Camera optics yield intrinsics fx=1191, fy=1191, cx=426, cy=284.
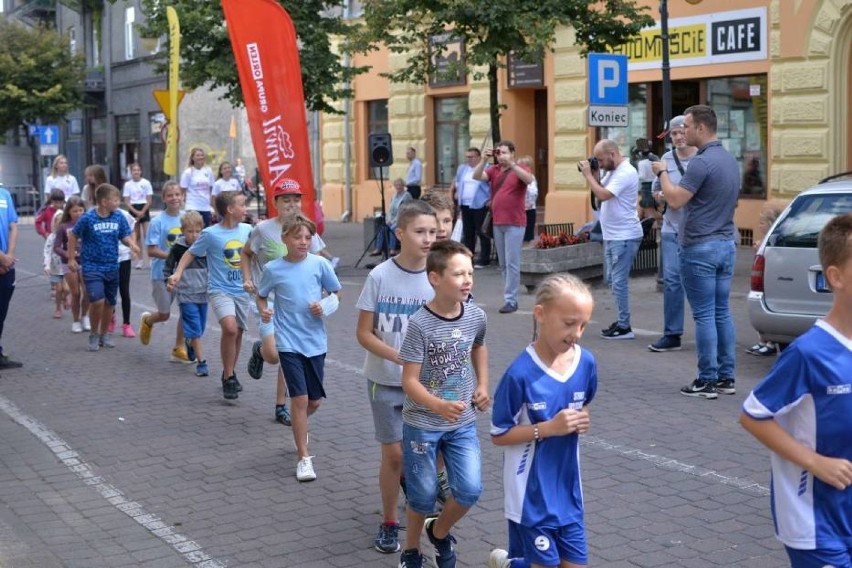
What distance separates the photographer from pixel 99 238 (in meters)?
12.0

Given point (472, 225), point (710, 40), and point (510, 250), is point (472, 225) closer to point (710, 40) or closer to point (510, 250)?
point (710, 40)

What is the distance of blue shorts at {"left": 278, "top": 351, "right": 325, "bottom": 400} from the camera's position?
706 centimetres

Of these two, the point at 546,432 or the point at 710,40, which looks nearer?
the point at 546,432

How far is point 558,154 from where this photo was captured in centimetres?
2414

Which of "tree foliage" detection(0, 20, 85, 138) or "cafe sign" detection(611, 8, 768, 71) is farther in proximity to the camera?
"tree foliage" detection(0, 20, 85, 138)

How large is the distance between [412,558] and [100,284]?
24.9 feet

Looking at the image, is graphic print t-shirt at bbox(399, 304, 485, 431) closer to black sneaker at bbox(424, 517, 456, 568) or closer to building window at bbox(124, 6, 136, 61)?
A: black sneaker at bbox(424, 517, 456, 568)

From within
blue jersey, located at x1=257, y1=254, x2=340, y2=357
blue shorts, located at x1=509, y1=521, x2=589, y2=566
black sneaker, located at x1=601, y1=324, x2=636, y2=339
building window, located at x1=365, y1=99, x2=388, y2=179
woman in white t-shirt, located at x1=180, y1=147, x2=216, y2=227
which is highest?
building window, located at x1=365, y1=99, x2=388, y2=179

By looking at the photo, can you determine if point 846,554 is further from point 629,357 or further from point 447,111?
point 447,111

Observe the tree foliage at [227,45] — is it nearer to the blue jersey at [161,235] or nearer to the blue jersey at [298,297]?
the blue jersey at [161,235]

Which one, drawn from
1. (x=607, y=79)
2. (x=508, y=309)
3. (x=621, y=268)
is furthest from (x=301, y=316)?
(x=607, y=79)

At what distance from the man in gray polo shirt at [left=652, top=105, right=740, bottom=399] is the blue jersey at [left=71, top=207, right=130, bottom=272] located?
5846 millimetres

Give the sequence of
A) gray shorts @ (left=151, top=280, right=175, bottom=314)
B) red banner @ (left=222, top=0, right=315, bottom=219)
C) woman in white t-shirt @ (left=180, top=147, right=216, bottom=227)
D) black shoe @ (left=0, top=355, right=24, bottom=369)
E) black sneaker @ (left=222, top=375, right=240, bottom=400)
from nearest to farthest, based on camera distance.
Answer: black sneaker @ (left=222, top=375, right=240, bottom=400) < red banner @ (left=222, top=0, right=315, bottom=219) < black shoe @ (left=0, top=355, right=24, bottom=369) < gray shorts @ (left=151, top=280, right=175, bottom=314) < woman in white t-shirt @ (left=180, top=147, right=216, bottom=227)

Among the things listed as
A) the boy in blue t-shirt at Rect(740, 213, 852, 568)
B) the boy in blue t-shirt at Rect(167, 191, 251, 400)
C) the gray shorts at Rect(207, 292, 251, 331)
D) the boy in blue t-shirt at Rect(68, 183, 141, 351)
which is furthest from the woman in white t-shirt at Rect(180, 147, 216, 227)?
the boy in blue t-shirt at Rect(740, 213, 852, 568)
